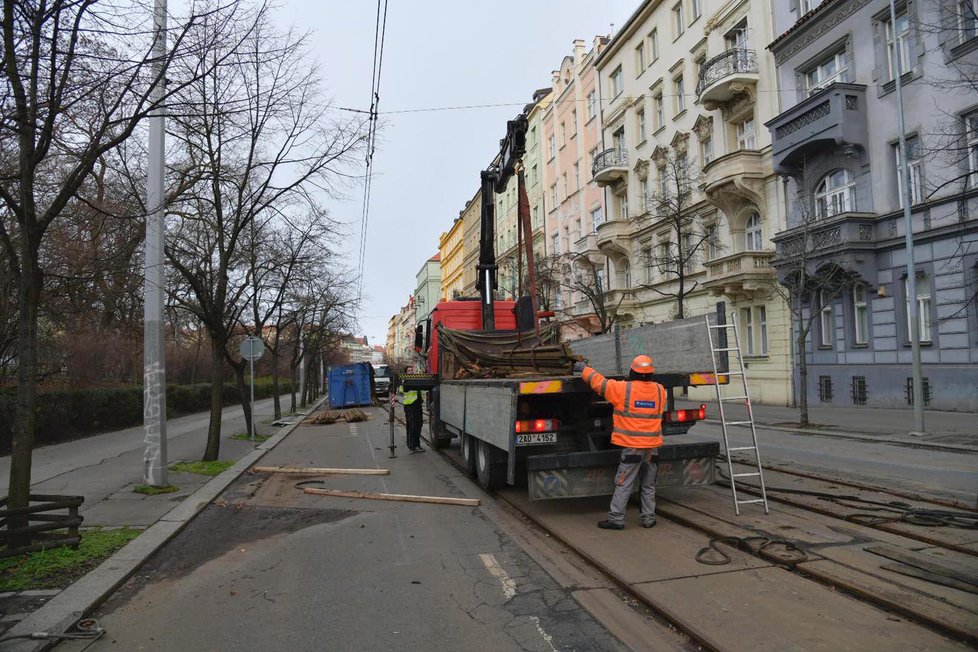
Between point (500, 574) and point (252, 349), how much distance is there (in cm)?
1490

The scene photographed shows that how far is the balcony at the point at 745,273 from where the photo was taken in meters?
23.8

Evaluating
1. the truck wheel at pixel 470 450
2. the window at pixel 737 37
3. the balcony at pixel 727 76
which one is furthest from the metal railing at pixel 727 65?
the truck wheel at pixel 470 450

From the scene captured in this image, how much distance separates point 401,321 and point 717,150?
123282 mm

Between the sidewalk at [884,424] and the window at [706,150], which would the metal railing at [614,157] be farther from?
the sidewalk at [884,424]

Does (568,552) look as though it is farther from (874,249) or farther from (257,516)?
(874,249)

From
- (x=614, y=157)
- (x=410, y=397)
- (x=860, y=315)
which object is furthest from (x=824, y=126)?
(x=410, y=397)

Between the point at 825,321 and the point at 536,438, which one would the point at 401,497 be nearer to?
the point at 536,438

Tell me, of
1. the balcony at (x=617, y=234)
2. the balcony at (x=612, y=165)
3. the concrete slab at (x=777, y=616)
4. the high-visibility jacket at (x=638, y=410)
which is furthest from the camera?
the balcony at (x=612, y=165)

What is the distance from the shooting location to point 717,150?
2727 centimetres

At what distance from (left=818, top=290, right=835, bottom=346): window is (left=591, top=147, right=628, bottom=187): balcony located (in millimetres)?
15637

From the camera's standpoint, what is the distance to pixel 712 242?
27.5 metres

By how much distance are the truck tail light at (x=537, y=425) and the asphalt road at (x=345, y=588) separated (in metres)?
1.16

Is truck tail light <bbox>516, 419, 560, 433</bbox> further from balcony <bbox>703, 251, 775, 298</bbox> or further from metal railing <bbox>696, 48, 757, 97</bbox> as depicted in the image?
metal railing <bbox>696, 48, 757, 97</bbox>

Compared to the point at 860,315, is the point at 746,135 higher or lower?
higher
